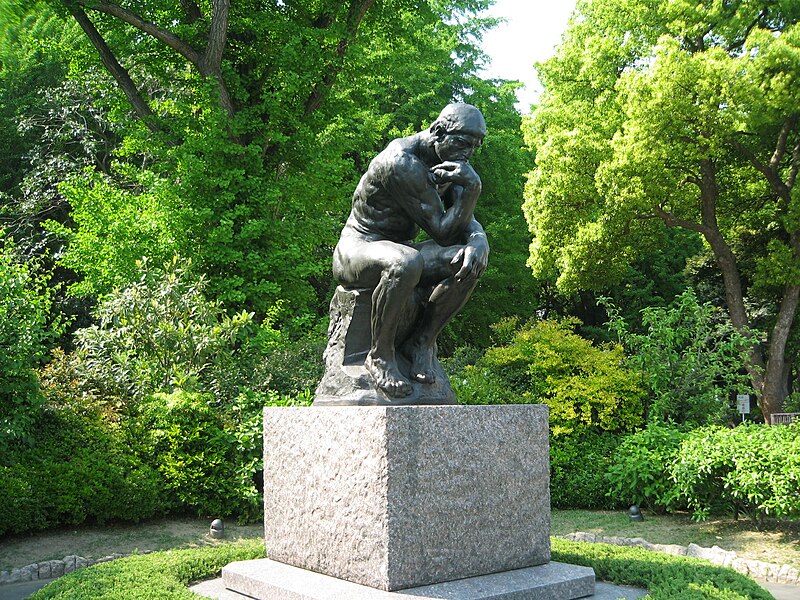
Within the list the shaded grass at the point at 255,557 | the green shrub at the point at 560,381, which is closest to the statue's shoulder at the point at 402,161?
the shaded grass at the point at 255,557

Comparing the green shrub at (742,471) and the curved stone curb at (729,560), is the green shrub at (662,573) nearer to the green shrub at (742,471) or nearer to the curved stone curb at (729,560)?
the curved stone curb at (729,560)

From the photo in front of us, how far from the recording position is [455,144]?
5.31 metres

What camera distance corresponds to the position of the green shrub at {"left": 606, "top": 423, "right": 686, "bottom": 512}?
10.3 m

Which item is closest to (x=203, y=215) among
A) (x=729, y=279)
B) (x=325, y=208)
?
(x=325, y=208)

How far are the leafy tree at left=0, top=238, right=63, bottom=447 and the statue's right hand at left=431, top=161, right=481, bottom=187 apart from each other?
17.8ft

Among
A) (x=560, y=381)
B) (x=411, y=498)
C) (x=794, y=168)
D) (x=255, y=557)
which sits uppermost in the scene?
(x=794, y=168)

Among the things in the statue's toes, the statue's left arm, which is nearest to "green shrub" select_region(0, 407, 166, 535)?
the statue's toes

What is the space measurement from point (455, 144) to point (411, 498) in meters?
2.36

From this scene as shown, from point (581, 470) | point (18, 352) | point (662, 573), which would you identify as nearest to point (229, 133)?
point (18, 352)

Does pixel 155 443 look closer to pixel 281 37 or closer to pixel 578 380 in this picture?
pixel 578 380

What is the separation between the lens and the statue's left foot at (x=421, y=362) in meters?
5.32

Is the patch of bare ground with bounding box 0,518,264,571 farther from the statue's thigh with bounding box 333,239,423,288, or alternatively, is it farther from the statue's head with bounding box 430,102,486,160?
the statue's head with bounding box 430,102,486,160

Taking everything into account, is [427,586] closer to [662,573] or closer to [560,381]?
[662,573]

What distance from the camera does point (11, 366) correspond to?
8211 millimetres
